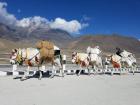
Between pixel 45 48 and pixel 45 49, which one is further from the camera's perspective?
pixel 45 48

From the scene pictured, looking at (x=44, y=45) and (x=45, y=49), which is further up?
(x=44, y=45)

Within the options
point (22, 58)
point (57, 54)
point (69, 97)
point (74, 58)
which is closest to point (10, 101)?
point (69, 97)

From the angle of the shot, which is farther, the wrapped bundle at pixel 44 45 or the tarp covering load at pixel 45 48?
the wrapped bundle at pixel 44 45

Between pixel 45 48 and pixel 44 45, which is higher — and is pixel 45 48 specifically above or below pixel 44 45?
below

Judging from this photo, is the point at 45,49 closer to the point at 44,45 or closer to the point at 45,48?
the point at 45,48

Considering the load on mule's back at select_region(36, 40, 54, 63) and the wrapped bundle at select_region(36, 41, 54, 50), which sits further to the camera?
the wrapped bundle at select_region(36, 41, 54, 50)

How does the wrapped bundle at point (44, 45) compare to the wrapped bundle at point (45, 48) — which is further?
the wrapped bundle at point (44, 45)

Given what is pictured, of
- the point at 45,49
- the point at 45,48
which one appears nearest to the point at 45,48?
the point at 45,48

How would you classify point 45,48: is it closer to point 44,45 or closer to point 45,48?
point 45,48

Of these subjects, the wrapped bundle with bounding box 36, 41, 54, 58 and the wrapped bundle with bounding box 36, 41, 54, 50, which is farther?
the wrapped bundle with bounding box 36, 41, 54, 50

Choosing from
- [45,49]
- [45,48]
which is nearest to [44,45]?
[45,48]

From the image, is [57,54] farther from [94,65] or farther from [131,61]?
[131,61]

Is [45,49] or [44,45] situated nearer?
[45,49]

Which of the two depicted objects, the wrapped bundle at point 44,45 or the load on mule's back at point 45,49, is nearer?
the load on mule's back at point 45,49
